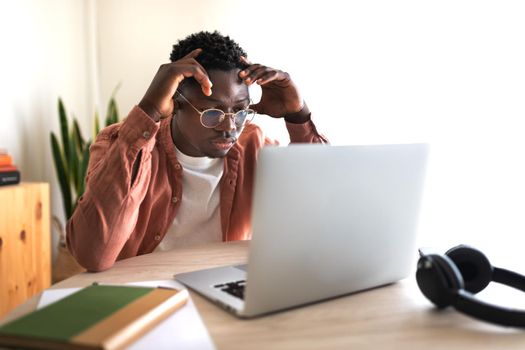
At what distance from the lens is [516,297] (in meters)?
0.90

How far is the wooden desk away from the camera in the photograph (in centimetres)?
67

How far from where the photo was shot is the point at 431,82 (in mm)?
2217

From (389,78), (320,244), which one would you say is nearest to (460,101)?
(389,78)

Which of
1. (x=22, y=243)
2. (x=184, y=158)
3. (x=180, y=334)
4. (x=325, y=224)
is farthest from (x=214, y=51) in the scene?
(x=22, y=243)

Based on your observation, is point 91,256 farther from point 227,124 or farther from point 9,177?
point 9,177

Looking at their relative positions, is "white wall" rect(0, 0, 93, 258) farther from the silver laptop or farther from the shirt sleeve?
the silver laptop

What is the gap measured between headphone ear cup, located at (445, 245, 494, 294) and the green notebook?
495 millimetres

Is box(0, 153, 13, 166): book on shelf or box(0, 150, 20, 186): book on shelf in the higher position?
box(0, 153, 13, 166): book on shelf

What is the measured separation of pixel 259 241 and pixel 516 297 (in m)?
0.56

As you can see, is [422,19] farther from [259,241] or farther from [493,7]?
[259,241]

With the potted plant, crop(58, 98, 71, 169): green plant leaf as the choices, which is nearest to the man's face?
the potted plant

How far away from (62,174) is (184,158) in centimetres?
149

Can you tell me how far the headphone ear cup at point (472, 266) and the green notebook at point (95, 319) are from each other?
50cm

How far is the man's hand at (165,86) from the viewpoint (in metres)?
1.19
